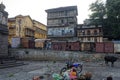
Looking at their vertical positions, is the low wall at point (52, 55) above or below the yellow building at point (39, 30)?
below

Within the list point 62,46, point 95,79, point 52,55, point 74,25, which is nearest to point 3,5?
point 52,55

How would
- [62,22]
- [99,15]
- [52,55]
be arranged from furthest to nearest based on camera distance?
[62,22], [99,15], [52,55]

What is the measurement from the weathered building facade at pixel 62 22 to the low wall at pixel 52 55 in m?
17.8

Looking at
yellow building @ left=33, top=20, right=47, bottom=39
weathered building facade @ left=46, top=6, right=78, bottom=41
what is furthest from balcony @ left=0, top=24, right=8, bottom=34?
yellow building @ left=33, top=20, right=47, bottom=39

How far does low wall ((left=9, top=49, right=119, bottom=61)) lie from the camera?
39625 millimetres

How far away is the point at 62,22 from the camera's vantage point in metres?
62.4

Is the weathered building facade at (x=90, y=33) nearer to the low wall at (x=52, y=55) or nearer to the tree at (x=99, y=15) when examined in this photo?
the tree at (x=99, y=15)

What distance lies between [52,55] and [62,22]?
22364 millimetres

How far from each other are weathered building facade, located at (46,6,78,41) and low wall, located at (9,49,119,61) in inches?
702

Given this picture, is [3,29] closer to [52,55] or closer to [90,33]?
[52,55]

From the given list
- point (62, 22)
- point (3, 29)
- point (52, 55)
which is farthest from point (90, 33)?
point (3, 29)

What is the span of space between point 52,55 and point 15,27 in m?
23.1

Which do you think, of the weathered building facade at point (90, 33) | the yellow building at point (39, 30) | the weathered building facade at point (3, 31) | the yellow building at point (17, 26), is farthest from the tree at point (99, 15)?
the weathered building facade at point (3, 31)

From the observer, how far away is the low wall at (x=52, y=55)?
1560 inches
